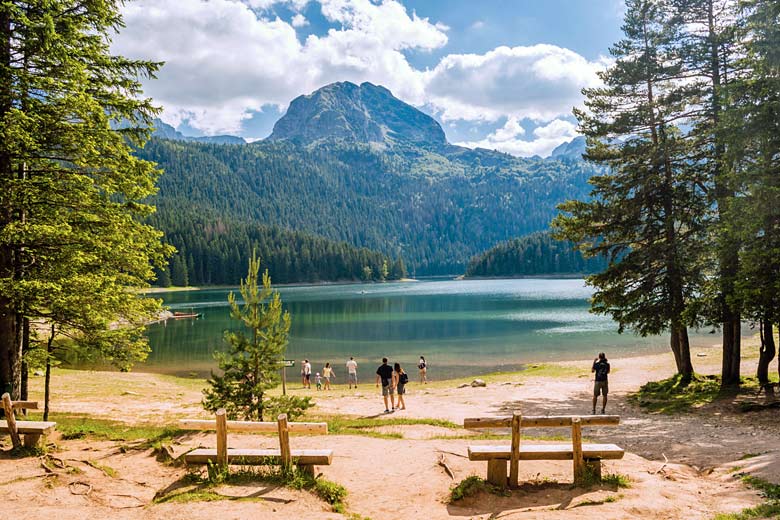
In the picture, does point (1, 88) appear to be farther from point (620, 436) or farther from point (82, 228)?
point (620, 436)

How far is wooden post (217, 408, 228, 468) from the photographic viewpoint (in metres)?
9.32

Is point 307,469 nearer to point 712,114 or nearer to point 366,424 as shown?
point 366,424

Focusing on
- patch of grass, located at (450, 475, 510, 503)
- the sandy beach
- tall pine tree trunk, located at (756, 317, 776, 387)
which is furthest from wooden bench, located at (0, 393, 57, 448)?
tall pine tree trunk, located at (756, 317, 776, 387)

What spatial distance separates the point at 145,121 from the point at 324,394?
58.3 ft

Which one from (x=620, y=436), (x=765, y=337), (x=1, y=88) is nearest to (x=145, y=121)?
(x=1, y=88)

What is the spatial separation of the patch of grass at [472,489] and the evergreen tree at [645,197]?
48.0 ft

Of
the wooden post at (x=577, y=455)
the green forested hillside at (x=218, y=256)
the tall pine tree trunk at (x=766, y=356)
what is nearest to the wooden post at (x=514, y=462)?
the wooden post at (x=577, y=455)

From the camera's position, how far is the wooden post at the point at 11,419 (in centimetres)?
1008

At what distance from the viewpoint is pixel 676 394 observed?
2039 cm

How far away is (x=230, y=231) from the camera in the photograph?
19750cm

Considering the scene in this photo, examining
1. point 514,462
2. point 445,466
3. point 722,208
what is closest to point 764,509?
point 514,462

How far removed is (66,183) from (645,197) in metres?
21.6

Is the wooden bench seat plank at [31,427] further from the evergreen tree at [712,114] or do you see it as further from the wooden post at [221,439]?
the evergreen tree at [712,114]

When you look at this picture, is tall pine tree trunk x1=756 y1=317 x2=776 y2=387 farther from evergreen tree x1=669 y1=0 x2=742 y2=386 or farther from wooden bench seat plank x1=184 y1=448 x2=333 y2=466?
wooden bench seat plank x1=184 y1=448 x2=333 y2=466
